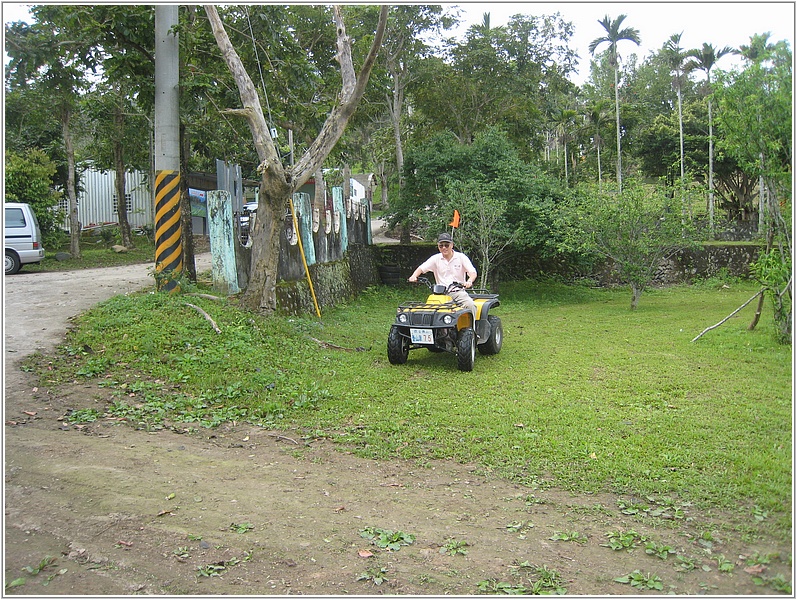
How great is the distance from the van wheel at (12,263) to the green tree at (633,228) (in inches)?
486

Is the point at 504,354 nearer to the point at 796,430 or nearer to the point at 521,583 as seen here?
the point at 796,430

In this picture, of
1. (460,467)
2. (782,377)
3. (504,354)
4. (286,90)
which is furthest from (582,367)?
(286,90)

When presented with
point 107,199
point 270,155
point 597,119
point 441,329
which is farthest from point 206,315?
point 597,119

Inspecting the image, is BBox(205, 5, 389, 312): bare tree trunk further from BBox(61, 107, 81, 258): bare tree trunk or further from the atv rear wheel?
BBox(61, 107, 81, 258): bare tree trunk

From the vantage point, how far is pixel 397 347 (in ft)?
28.5

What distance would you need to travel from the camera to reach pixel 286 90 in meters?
12.1

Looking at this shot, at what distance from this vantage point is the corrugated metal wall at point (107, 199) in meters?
25.6

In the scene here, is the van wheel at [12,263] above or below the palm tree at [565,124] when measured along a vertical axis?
below

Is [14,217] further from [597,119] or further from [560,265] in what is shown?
[597,119]

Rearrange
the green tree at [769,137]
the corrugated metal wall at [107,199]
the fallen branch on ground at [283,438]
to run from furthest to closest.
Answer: the corrugated metal wall at [107,199], the green tree at [769,137], the fallen branch on ground at [283,438]

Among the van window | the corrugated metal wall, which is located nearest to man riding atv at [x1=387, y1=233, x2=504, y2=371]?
the van window

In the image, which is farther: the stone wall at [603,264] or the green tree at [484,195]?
the stone wall at [603,264]

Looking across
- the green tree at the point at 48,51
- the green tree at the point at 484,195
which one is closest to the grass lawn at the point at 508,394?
the green tree at the point at 48,51

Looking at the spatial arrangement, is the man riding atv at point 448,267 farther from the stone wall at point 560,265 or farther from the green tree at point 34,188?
the green tree at point 34,188
